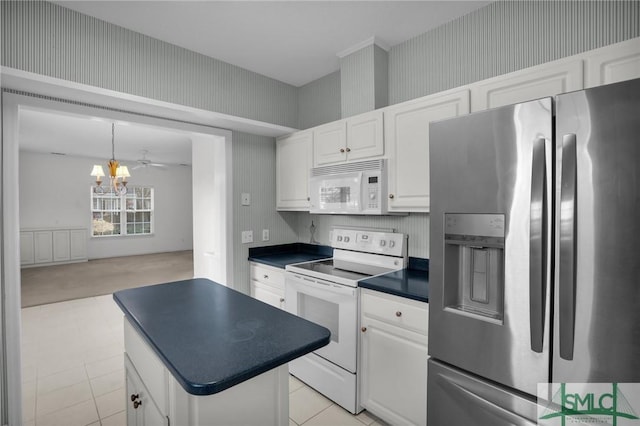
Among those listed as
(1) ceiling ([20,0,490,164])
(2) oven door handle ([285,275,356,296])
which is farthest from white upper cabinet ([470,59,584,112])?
(2) oven door handle ([285,275,356,296])

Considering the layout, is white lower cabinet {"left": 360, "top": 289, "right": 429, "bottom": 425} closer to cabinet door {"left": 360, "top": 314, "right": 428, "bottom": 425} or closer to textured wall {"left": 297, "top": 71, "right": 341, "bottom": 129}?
cabinet door {"left": 360, "top": 314, "right": 428, "bottom": 425}

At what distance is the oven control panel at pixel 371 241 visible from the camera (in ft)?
8.05

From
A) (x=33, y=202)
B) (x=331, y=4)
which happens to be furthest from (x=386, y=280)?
(x=33, y=202)

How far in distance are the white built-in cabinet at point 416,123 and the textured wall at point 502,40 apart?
1.33 ft

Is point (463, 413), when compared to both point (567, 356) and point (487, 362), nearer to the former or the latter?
point (487, 362)

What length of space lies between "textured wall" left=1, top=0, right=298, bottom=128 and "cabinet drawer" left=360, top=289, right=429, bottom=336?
2033 millimetres

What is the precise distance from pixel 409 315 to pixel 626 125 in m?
1.27

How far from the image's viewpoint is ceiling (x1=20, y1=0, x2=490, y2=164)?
6.93 feet

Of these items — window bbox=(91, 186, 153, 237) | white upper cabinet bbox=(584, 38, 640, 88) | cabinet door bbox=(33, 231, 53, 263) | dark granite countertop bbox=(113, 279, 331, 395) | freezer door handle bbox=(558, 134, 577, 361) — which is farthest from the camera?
window bbox=(91, 186, 153, 237)

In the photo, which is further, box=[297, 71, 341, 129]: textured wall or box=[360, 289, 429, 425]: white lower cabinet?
box=[297, 71, 341, 129]: textured wall

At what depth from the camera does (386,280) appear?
2.13 meters

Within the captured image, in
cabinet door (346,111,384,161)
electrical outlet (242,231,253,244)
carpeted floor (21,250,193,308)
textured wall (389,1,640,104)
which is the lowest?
carpeted floor (21,250,193,308)

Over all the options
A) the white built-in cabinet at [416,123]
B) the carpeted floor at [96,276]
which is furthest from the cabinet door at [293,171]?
the carpeted floor at [96,276]

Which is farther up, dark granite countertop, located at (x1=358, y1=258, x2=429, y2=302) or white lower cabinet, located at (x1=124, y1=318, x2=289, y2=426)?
dark granite countertop, located at (x1=358, y1=258, x2=429, y2=302)
